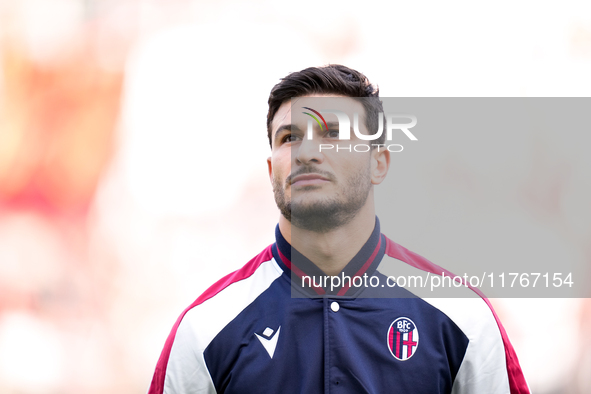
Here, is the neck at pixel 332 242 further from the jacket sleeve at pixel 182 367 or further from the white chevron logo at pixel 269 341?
the jacket sleeve at pixel 182 367

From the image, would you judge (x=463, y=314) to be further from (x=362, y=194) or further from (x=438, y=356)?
(x=362, y=194)

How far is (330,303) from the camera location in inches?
79.1

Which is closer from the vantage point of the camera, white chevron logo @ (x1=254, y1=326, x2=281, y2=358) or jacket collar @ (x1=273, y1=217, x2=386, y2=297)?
white chevron logo @ (x1=254, y1=326, x2=281, y2=358)

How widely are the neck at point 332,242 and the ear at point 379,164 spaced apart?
0.16 metres

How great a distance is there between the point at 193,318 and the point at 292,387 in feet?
1.74

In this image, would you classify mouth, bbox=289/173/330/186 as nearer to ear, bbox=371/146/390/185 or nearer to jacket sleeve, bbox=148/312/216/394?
ear, bbox=371/146/390/185

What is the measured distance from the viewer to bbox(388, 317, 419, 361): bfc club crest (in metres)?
1.94

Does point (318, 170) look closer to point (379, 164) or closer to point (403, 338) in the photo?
point (379, 164)

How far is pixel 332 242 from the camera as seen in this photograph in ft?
6.78

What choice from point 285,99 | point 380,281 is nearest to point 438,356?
point 380,281

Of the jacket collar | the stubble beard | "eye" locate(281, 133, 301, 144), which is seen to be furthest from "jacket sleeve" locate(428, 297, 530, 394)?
"eye" locate(281, 133, 301, 144)

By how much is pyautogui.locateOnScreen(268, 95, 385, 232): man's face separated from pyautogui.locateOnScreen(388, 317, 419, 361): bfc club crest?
49 cm

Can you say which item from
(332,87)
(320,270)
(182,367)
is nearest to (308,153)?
(332,87)

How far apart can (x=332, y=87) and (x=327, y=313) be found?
1004 millimetres
